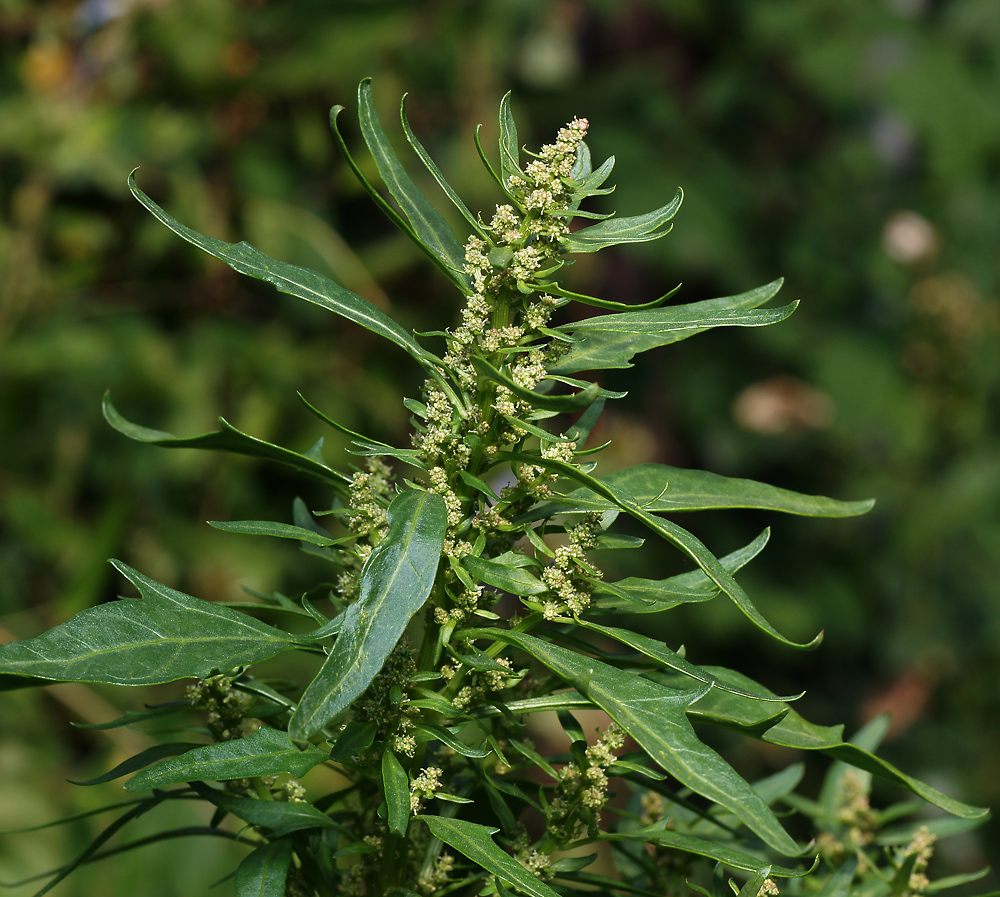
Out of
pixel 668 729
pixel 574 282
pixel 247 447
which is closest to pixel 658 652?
pixel 668 729

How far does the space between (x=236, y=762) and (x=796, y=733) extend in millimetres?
163

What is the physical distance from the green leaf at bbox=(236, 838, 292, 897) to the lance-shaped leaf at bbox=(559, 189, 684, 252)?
0.62 feet

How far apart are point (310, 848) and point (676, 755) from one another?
129 millimetres

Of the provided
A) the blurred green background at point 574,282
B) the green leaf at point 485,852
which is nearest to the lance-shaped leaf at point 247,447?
the green leaf at point 485,852

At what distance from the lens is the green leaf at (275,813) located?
0.85 ft

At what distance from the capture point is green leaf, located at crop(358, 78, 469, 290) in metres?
0.30

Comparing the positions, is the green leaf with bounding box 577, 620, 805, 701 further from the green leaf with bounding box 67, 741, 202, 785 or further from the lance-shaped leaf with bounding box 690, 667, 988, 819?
A: the green leaf with bounding box 67, 741, 202, 785

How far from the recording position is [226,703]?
28 centimetres

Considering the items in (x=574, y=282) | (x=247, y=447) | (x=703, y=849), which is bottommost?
(x=574, y=282)

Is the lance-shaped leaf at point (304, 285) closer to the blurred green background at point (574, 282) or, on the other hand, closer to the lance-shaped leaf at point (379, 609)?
the lance-shaped leaf at point (379, 609)

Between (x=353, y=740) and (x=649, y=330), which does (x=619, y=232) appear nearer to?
(x=649, y=330)

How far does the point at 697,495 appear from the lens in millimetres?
301

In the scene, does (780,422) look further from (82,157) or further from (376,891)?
(376,891)

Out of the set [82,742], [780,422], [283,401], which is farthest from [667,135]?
[82,742]
